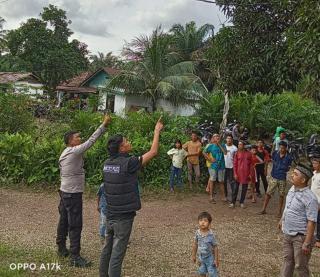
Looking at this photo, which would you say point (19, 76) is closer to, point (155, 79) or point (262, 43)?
A: point (155, 79)

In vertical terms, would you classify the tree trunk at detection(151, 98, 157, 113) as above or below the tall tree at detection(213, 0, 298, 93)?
below

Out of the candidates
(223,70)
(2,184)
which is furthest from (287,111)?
(2,184)

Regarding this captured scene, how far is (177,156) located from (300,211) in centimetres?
548

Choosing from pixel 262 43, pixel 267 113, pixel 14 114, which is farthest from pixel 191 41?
pixel 262 43

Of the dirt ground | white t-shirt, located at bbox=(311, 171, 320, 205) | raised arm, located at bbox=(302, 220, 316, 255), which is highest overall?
white t-shirt, located at bbox=(311, 171, 320, 205)

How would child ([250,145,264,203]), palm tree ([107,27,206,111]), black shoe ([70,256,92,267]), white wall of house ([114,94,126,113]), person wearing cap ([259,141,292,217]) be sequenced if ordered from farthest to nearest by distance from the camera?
white wall of house ([114,94,126,113]) → palm tree ([107,27,206,111]) → child ([250,145,264,203]) → person wearing cap ([259,141,292,217]) → black shoe ([70,256,92,267])

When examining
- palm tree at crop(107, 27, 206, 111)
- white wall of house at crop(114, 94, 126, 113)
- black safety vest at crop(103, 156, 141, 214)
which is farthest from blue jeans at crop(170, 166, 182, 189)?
white wall of house at crop(114, 94, 126, 113)

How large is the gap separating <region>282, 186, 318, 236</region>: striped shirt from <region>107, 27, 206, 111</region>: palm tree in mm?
18411

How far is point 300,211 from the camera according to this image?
448cm

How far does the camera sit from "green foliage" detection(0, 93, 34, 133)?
501 inches

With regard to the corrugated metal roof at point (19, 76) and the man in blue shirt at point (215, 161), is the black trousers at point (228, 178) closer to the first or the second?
the man in blue shirt at point (215, 161)

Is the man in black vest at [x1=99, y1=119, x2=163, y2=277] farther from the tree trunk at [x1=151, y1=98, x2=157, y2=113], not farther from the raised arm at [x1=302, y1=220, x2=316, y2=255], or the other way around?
the tree trunk at [x1=151, y1=98, x2=157, y2=113]

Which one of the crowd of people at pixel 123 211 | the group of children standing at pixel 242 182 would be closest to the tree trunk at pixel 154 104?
the group of children standing at pixel 242 182

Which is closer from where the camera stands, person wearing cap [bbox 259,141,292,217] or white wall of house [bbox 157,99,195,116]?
person wearing cap [bbox 259,141,292,217]
